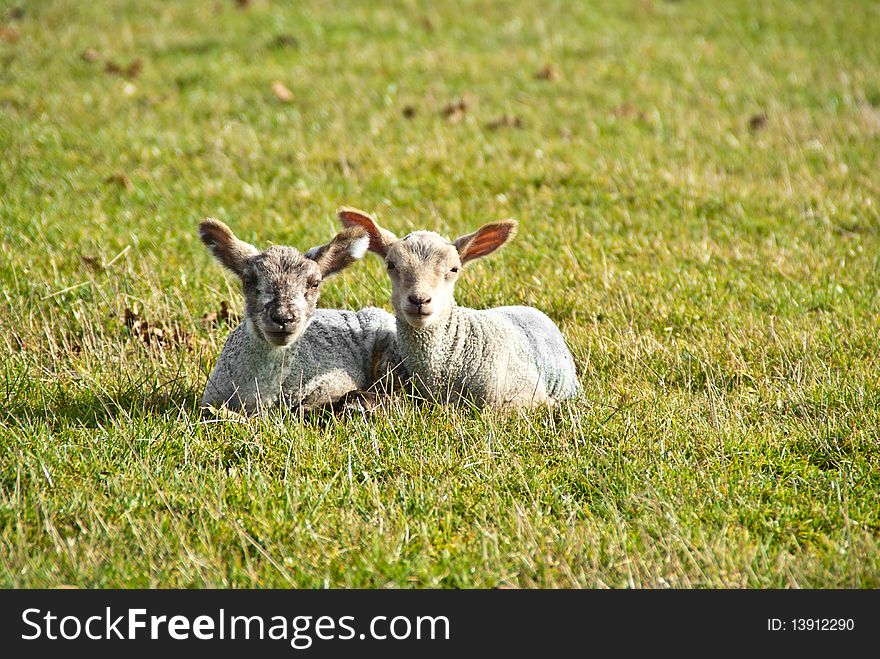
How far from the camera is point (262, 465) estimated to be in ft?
16.4

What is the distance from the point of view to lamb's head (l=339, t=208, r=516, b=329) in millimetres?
Answer: 5488

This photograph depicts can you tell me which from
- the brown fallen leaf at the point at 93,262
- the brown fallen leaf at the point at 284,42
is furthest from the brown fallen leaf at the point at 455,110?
the brown fallen leaf at the point at 93,262

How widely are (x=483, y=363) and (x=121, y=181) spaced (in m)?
4.83

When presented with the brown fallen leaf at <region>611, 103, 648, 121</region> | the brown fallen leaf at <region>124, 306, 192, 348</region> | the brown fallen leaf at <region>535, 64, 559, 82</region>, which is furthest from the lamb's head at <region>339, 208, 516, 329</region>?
the brown fallen leaf at <region>535, 64, 559, 82</region>

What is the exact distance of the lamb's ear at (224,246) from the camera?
557cm

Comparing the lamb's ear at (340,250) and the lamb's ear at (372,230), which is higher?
the lamb's ear at (372,230)

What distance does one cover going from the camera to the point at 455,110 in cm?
1113

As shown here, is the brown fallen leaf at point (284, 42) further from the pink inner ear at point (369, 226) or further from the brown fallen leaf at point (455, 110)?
the pink inner ear at point (369, 226)

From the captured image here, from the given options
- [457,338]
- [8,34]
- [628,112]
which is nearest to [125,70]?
[8,34]

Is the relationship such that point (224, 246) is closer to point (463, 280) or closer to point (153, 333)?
A: point (153, 333)

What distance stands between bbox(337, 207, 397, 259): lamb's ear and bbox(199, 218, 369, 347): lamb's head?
0.19 metres

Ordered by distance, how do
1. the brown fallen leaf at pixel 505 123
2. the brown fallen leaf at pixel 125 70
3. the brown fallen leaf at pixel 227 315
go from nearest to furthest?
the brown fallen leaf at pixel 227 315 → the brown fallen leaf at pixel 505 123 → the brown fallen leaf at pixel 125 70

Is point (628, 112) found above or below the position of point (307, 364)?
above
